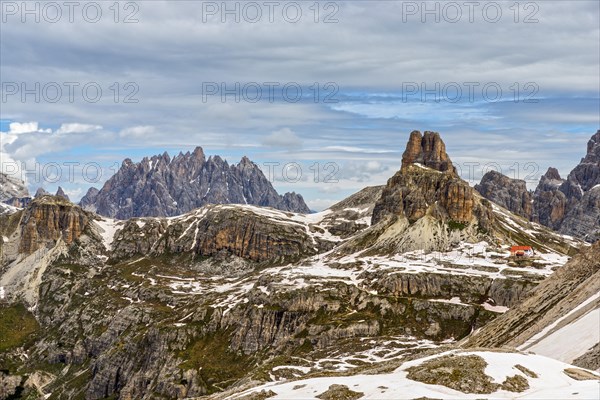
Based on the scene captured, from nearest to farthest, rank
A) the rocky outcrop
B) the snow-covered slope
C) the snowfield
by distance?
the snowfield, the snow-covered slope, the rocky outcrop

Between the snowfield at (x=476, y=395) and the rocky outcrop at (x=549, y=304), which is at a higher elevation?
the snowfield at (x=476, y=395)

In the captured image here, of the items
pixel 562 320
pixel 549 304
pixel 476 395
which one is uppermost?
pixel 476 395

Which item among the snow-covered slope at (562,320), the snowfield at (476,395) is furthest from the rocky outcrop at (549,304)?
the snowfield at (476,395)

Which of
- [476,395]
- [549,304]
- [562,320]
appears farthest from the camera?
[549,304]

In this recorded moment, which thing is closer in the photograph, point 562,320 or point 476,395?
point 476,395

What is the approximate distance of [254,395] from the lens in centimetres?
8125

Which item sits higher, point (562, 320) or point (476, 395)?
point (476, 395)

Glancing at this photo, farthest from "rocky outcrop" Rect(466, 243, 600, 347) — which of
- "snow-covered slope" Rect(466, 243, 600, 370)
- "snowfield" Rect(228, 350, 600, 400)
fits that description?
"snowfield" Rect(228, 350, 600, 400)

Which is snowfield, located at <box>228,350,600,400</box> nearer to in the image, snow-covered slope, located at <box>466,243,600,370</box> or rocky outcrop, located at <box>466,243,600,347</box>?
snow-covered slope, located at <box>466,243,600,370</box>

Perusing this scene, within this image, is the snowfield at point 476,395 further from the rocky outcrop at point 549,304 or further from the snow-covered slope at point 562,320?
the rocky outcrop at point 549,304

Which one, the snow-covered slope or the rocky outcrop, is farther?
the rocky outcrop

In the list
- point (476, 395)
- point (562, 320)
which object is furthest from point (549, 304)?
point (476, 395)

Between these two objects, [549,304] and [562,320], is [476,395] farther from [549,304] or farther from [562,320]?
[549,304]

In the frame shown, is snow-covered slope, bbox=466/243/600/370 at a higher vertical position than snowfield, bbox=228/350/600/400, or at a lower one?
lower
